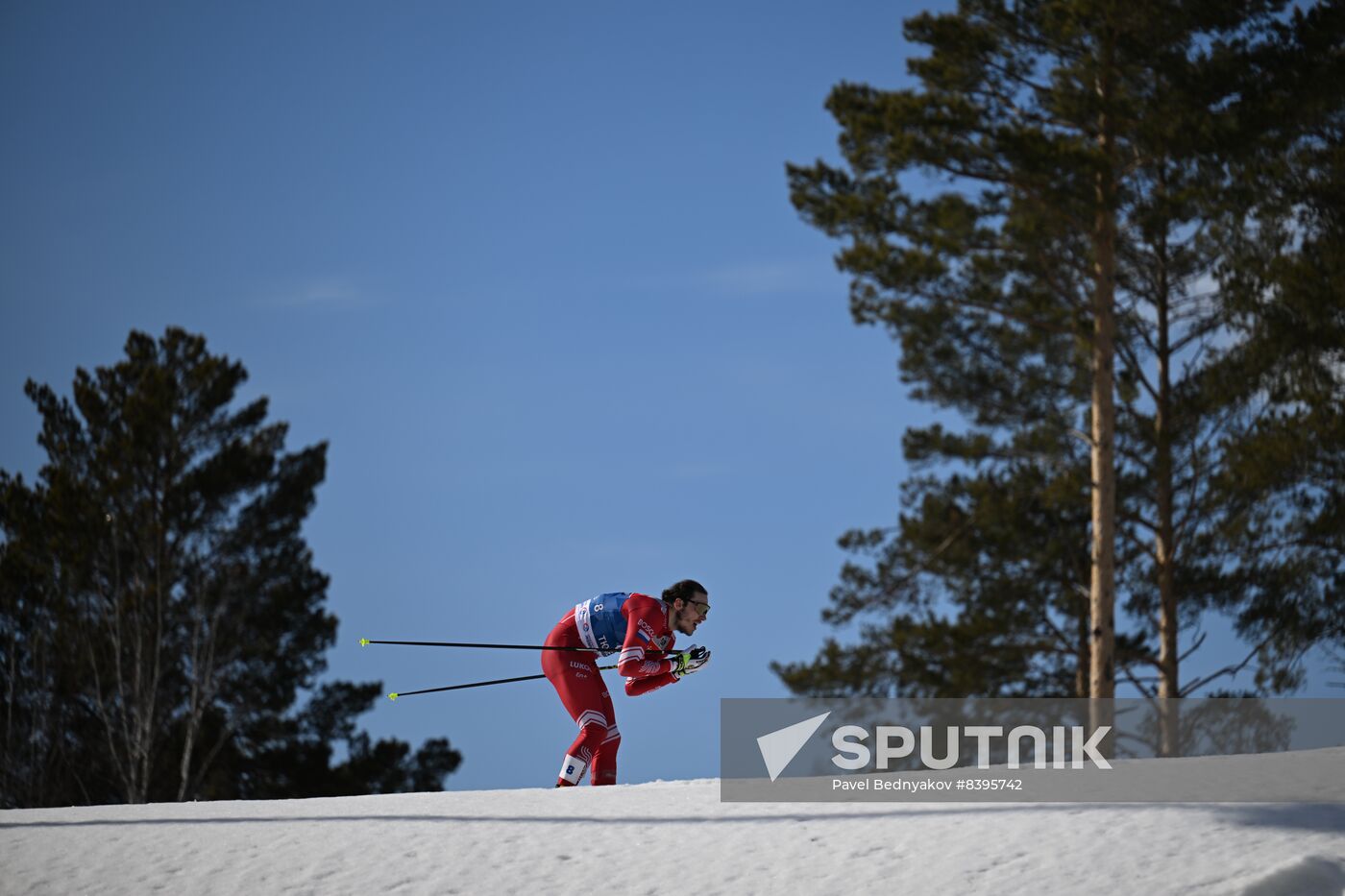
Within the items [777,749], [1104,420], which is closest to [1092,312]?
[1104,420]

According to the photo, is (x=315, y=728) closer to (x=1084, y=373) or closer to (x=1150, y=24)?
(x=1084, y=373)

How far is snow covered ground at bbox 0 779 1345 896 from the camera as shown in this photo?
619cm

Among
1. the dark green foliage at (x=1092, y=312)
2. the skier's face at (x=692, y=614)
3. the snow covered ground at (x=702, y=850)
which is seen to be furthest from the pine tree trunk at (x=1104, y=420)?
the snow covered ground at (x=702, y=850)

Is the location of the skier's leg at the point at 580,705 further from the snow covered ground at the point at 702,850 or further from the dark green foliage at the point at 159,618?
the dark green foliage at the point at 159,618

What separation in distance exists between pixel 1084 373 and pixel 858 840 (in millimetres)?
15781

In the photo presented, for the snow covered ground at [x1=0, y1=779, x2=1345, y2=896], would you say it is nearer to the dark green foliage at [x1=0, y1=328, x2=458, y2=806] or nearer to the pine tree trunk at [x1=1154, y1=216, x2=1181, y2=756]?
the pine tree trunk at [x1=1154, y1=216, x2=1181, y2=756]

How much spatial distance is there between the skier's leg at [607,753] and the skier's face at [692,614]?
64 centimetres

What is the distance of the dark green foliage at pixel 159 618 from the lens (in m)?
24.8

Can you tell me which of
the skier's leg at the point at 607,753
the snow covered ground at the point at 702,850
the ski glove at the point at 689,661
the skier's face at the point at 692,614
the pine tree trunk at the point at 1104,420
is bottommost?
the snow covered ground at the point at 702,850

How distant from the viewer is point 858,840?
6.83 metres

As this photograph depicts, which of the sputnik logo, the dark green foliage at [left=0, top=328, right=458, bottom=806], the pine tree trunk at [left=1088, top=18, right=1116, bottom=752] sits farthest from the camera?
the dark green foliage at [left=0, top=328, right=458, bottom=806]

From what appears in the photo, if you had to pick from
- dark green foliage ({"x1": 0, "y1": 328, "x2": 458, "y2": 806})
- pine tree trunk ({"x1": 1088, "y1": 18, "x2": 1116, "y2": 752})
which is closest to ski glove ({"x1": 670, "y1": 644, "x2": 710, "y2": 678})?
pine tree trunk ({"x1": 1088, "y1": 18, "x2": 1116, "y2": 752})

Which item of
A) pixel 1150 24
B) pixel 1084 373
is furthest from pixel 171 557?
pixel 1150 24

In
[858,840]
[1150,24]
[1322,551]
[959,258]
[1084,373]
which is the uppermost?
[1150,24]
